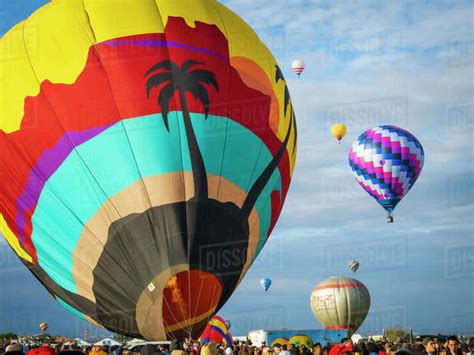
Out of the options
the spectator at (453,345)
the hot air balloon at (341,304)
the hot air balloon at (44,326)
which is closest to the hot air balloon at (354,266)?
the hot air balloon at (341,304)

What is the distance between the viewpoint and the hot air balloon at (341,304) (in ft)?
149

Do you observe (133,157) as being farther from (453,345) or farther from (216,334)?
(216,334)

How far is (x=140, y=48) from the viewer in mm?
14859

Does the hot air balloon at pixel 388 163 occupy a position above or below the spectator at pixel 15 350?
above

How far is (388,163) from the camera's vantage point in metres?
32.9

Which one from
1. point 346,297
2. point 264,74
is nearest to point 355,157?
point 346,297

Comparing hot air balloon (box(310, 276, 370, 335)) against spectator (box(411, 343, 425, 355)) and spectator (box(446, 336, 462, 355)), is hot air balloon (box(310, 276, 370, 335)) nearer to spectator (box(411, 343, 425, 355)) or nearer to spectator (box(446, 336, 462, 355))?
spectator (box(446, 336, 462, 355))

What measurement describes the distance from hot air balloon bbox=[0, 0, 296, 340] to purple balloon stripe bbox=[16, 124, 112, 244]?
0.10 ft

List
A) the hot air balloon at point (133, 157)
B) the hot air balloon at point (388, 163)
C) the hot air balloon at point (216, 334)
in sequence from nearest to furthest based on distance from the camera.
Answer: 1. the hot air balloon at point (133, 157)
2. the hot air balloon at point (388, 163)
3. the hot air balloon at point (216, 334)

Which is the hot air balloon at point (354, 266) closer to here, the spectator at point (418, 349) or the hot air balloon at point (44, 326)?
the hot air balloon at point (44, 326)

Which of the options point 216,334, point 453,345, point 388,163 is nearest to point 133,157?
point 453,345

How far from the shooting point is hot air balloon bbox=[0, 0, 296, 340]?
14570mm

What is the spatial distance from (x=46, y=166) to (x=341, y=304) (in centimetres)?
3324

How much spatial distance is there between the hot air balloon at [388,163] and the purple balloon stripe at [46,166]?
2069 centimetres
